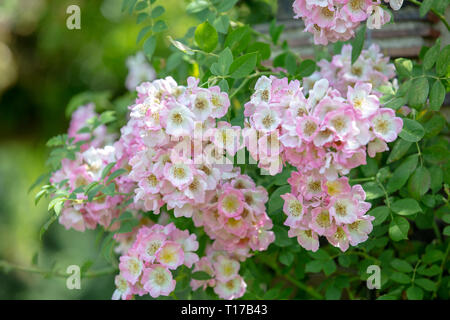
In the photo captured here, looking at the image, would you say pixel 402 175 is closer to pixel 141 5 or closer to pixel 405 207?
pixel 405 207

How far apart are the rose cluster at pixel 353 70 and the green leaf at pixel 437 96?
0.15 m

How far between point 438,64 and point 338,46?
0.25 m

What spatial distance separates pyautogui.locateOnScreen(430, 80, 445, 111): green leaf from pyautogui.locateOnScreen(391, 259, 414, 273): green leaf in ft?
0.78

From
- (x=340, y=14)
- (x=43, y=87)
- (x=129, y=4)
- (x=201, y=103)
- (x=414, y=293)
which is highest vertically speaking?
(x=43, y=87)

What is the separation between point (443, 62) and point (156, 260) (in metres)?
0.47

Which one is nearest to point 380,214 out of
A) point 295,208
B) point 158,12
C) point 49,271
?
point 295,208

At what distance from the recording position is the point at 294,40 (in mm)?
1153

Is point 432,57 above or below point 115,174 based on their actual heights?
above

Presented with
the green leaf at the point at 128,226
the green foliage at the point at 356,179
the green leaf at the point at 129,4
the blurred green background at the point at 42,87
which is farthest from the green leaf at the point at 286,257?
the blurred green background at the point at 42,87

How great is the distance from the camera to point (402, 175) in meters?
0.74

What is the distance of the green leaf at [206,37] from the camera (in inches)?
29.7

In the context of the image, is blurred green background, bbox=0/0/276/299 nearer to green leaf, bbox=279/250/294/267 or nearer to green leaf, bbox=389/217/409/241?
green leaf, bbox=279/250/294/267

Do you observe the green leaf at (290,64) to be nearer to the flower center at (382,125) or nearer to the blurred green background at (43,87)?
the flower center at (382,125)

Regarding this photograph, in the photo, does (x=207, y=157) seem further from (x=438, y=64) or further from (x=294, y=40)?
(x=294, y=40)
